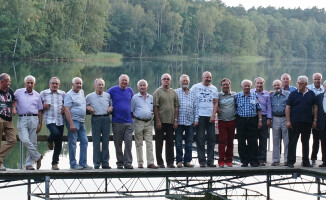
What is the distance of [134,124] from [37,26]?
64221mm

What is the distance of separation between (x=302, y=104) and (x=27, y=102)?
4.26 meters

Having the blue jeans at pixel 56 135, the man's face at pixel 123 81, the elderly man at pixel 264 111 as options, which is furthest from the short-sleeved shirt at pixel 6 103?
the elderly man at pixel 264 111

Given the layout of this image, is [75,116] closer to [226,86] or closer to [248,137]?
[226,86]

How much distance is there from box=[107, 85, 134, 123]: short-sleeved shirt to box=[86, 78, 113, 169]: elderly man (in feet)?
0.29

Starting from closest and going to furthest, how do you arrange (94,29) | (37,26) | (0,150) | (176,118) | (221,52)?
(0,150) → (176,118) → (37,26) → (94,29) → (221,52)

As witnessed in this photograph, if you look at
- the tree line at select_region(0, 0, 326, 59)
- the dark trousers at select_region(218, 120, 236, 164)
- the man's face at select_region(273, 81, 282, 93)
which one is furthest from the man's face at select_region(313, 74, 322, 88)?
the tree line at select_region(0, 0, 326, 59)

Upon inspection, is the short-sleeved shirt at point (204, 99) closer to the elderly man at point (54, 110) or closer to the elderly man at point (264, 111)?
the elderly man at point (264, 111)

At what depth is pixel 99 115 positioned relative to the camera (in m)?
10.6

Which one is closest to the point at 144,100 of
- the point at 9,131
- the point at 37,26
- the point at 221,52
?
the point at 9,131

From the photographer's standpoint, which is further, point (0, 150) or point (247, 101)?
point (247, 101)

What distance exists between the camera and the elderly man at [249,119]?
438 inches

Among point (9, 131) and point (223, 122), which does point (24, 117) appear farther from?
point (223, 122)

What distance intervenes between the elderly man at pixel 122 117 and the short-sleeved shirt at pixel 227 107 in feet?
4.89

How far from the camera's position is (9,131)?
33.6ft
